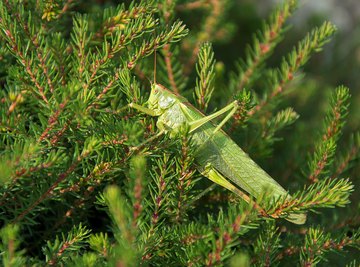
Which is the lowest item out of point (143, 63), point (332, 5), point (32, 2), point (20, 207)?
point (332, 5)

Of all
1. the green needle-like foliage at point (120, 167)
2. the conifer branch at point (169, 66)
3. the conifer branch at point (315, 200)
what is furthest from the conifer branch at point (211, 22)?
the conifer branch at point (315, 200)

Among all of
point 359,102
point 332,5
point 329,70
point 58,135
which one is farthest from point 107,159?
point 332,5

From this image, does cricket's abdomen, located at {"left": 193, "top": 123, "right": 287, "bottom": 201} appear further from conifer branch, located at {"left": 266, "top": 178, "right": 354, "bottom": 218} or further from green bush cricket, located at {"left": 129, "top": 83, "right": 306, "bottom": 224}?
conifer branch, located at {"left": 266, "top": 178, "right": 354, "bottom": 218}

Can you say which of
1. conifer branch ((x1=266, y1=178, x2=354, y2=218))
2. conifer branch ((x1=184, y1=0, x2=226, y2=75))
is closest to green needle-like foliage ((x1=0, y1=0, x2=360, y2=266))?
conifer branch ((x1=266, y1=178, x2=354, y2=218))

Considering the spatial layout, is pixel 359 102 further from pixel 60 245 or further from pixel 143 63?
pixel 60 245

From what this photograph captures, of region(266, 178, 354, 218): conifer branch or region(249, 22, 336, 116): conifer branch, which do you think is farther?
region(249, 22, 336, 116): conifer branch

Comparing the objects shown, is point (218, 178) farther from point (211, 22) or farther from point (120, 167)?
point (211, 22)
